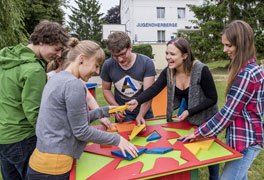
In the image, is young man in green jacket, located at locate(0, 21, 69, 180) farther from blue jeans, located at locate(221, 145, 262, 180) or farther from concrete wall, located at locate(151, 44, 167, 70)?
concrete wall, located at locate(151, 44, 167, 70)

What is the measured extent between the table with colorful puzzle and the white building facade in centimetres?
2754

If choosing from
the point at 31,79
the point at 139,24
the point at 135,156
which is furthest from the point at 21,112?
the point at 139,24

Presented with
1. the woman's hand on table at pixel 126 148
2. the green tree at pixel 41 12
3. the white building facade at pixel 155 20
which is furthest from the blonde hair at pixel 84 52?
the white building facade at pixel 155 20

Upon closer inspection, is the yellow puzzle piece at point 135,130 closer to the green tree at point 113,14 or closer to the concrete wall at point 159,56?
the concrete wall at point 159,56

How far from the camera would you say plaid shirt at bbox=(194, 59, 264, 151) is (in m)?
1.71

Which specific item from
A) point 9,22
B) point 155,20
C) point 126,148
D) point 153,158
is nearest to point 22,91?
point 126,148

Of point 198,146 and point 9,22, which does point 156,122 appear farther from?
point 9,22

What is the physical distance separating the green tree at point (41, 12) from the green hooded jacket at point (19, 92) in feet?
53.0

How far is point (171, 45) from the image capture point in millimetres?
2277

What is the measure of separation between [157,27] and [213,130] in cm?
2883

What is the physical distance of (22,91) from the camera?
5.54 ft

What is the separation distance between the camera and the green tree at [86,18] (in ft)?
130

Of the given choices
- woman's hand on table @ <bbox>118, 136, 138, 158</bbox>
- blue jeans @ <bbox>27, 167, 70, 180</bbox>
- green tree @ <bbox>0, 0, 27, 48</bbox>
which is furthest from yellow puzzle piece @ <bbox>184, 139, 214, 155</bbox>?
green tree @ <bbox>0, 0, 27, 48</bbox>

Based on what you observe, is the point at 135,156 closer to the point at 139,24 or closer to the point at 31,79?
the point at 31,79
